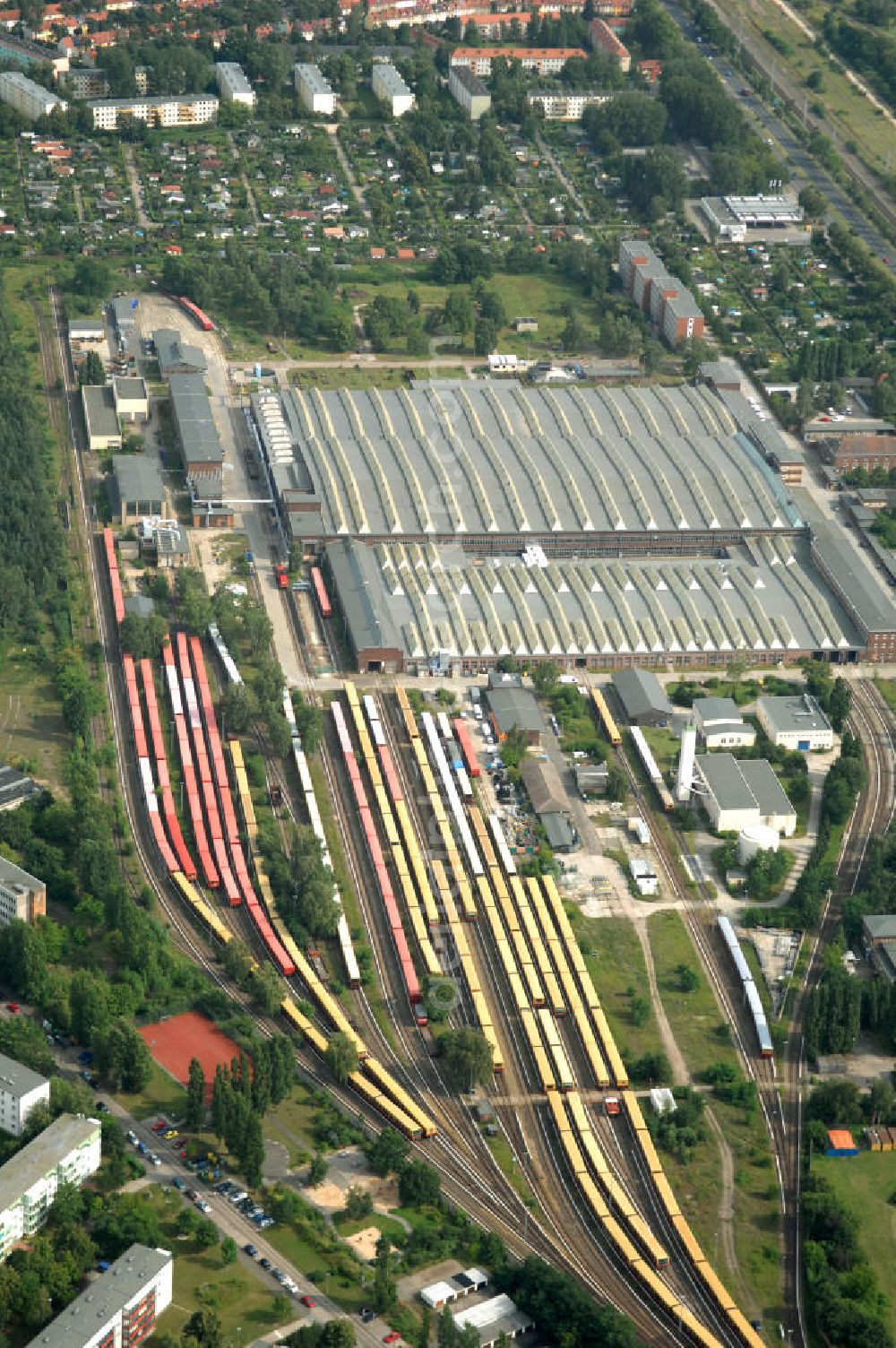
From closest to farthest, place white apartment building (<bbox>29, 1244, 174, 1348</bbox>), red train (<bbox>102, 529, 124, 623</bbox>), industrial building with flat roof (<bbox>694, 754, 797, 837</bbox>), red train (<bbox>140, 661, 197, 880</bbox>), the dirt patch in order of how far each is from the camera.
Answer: white apartment building (<bbox>29, 1244, 174, 1348</bbox>), the dirt patch, red train (<bbox>140, 661, 197, 880</bbox>), industrial building with flat roof (<bbox>694, 754, 797, 837</bbox>), red train (<bbox>102, 529, 124, 623</bbox>)

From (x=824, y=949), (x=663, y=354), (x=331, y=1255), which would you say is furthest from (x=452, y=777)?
(x=663, y=354)

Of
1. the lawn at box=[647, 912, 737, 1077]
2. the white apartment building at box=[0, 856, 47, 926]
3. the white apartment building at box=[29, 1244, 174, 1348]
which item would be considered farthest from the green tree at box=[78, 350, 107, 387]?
the white apartment building at box=[29, 1244, 174, 1348]

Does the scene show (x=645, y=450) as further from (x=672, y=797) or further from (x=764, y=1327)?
(x=764, y=1327)

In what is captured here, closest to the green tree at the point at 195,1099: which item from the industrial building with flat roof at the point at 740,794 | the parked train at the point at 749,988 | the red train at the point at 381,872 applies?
the red train at the point at 381,872

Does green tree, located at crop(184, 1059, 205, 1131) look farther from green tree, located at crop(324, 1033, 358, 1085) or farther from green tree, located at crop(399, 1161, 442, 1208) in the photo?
green tree, located at crop(399, 1161, 442, 1208)

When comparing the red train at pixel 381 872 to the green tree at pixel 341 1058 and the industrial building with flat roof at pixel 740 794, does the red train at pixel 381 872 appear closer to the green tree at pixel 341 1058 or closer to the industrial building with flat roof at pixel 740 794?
the green tree at pixel 341 1058

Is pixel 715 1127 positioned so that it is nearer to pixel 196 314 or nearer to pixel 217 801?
pixel 217 801
